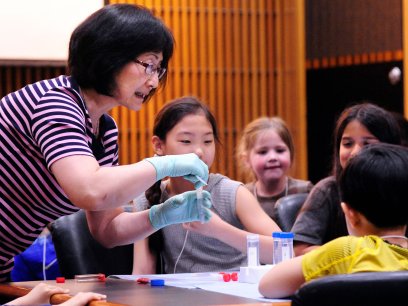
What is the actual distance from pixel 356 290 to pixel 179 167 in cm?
84

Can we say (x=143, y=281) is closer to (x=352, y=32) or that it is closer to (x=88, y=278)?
(x=88, y=278)

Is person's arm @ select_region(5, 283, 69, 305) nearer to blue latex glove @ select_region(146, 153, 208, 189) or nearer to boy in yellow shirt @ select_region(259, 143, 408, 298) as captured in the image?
blue latex glove @ select_region(146, 153, 208, 189)

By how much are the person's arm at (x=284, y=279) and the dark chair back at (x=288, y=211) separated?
1.51 meters

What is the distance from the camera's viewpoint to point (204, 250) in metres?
3.24

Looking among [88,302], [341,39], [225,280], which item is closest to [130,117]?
[341,39]

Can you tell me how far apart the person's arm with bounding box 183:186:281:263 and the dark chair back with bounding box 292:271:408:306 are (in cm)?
133

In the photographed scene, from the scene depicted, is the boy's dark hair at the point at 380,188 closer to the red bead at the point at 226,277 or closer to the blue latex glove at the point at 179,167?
the blue latex glove at the point at 179,167

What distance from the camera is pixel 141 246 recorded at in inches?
126

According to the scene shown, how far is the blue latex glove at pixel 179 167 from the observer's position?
2.23 metres

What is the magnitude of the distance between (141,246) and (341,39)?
358 centimetres

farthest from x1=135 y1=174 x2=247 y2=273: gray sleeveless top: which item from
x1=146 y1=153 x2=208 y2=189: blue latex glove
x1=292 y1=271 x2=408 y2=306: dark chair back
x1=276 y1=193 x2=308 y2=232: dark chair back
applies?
x1=292 y1=271 x2=408 y2=306: dark chair back

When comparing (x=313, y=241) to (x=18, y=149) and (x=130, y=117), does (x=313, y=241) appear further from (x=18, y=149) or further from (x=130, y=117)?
(x=130, y=117)

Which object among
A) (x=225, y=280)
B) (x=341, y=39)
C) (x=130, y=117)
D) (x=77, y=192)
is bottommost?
(x=225, y=280)

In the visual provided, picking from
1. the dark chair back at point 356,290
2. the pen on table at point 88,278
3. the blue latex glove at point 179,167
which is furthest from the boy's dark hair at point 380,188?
the pen on table at point 88,278
